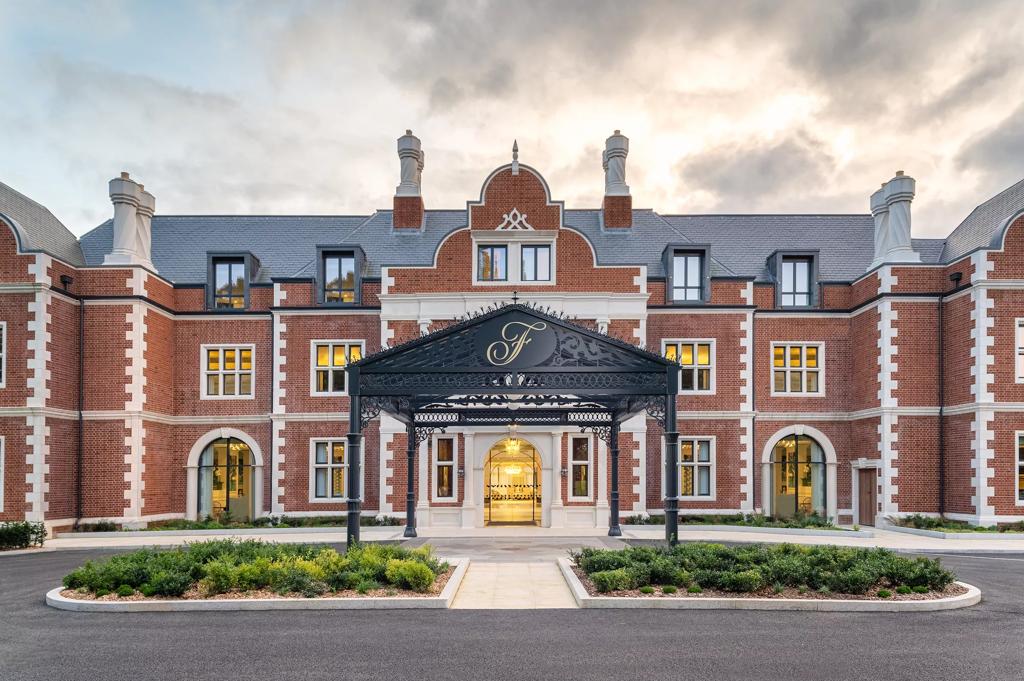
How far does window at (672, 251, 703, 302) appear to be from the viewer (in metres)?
27.8

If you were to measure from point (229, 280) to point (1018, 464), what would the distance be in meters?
27.6

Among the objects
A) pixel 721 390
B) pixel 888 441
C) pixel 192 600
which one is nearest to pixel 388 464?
pixel 721 390

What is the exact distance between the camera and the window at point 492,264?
87.4 ft

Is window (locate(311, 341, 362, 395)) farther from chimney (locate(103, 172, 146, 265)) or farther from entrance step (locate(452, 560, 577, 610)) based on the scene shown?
entrance step (locate(452, 560, 577, 610))

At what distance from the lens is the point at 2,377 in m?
23.0

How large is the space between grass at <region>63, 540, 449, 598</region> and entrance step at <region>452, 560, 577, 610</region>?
86cm

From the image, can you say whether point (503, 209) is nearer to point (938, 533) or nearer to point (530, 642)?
point (938, 533)

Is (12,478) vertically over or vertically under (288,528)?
over

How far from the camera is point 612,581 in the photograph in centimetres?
1203

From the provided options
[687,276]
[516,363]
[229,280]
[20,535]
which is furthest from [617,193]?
Answer: [20,535]

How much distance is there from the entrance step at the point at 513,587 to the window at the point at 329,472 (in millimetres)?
12098

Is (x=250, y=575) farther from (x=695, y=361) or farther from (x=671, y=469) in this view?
(x=695, y=361)

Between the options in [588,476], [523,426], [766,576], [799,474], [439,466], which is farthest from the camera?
[799,474]

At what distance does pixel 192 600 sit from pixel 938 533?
20.1 m
